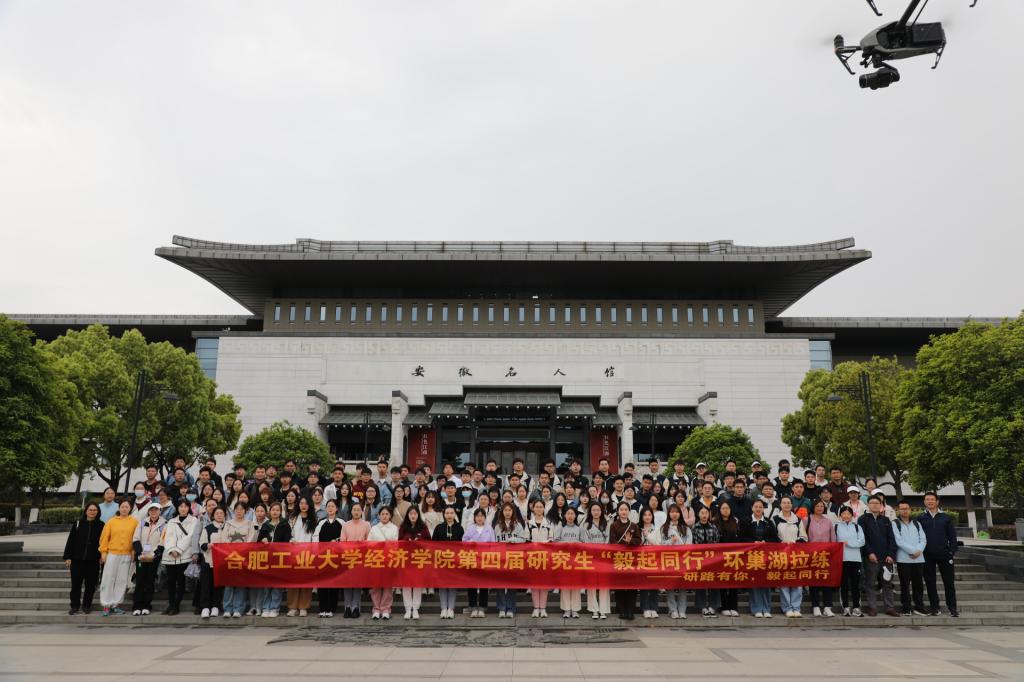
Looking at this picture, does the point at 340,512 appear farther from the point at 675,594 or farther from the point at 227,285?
the point at 227,285

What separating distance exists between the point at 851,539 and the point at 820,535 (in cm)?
46

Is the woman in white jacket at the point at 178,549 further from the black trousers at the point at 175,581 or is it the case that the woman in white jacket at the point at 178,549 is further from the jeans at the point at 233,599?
the jeans at the point at 233,599

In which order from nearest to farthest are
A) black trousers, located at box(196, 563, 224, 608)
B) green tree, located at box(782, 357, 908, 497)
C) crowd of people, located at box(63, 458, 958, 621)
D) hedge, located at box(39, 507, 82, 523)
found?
1. black trousers, located at box(196, 563, 224, 608)
2. crowd of people, located at box(63, 458, 958, 621)
3. hedge, located at box(39, 507, 82, 523)
4. green tree, located at box(782, 357, 908, 497)

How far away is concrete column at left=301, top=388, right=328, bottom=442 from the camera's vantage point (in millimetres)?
40812

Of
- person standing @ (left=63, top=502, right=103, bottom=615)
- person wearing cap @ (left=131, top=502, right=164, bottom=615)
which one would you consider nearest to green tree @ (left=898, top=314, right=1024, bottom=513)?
person wearing cap @ (left=131, top=502, right=164, bottom=615)

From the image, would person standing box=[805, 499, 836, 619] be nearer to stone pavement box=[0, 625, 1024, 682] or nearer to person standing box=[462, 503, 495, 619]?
stone pavement box=[0, 625, 1024, 682]

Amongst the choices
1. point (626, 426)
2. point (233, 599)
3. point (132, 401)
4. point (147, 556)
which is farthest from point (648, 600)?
point (626, 426)

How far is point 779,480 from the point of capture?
40.0 ft

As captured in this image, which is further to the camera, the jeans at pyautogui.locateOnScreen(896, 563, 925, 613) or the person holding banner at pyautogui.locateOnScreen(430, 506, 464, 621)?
the jeans at pyautogui.locateOnScreen(896, 563, 925, 613)

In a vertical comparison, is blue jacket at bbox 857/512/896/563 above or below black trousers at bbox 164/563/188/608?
above

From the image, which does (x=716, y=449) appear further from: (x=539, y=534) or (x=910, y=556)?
(x=539, y=534)

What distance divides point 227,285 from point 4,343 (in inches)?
1321

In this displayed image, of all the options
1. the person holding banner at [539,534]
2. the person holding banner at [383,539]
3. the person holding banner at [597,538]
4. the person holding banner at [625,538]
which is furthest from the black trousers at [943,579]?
the person holding banner at [383,539]

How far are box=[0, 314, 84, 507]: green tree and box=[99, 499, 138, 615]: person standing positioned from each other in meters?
5.70
